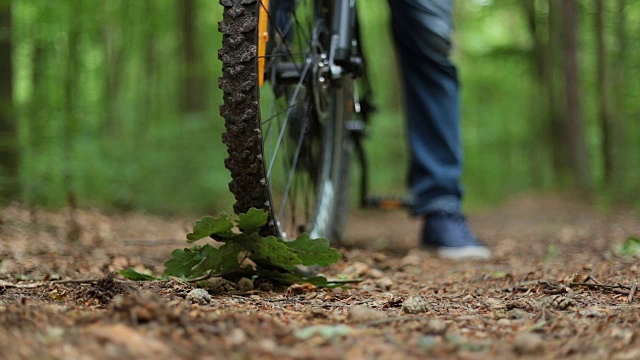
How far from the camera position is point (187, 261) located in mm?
1691

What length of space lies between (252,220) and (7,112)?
3113mm

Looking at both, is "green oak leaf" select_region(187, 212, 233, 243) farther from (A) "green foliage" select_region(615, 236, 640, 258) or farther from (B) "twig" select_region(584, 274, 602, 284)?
(A) "green foliage" select_region(615, 236, 640, 258)

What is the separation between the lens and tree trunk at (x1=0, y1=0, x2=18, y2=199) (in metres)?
4.05

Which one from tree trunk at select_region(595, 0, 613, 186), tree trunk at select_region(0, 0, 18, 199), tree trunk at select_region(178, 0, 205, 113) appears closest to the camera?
tree trunk at select_region(0, 0, 18, 199)

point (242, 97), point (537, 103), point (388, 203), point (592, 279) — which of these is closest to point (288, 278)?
point (242, 97)

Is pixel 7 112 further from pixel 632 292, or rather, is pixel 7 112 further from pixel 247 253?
pixel 632 292

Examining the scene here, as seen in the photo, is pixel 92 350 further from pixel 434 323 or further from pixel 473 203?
pixel 473 203

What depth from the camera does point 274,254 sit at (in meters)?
1.65

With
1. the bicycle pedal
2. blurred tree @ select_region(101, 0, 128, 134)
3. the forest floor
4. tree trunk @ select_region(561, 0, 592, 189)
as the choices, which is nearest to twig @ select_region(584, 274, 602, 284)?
the forest floor

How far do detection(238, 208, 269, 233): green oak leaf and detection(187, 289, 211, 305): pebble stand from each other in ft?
0.77

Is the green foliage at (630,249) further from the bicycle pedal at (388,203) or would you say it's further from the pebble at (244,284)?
the pebble at (244,284)

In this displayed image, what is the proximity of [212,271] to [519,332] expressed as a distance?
81 centimetres

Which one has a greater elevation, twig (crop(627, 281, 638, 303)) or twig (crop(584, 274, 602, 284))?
twig (crop(627, 281, 638, 303))

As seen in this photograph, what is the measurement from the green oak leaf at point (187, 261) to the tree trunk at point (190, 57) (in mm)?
6684
